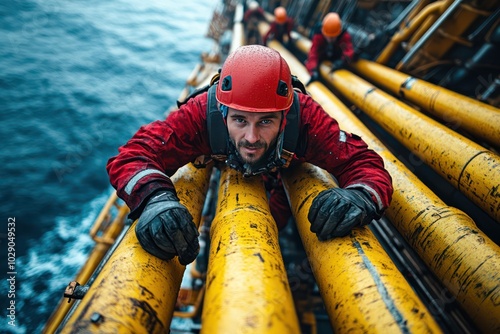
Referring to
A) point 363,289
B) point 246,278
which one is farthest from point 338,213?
point 246,278

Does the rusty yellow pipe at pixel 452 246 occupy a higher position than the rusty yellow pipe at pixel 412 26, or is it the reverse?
the rusty yellow pipe at pixel 412 26

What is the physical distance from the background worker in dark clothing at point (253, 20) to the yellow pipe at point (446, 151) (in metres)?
8.59

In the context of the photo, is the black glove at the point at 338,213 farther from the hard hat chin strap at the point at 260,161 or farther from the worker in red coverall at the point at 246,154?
the hard hat chin strap at the point at 260,161

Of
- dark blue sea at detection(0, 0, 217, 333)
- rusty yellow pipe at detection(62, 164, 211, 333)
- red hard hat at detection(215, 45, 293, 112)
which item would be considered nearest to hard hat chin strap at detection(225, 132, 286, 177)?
red hard hat at detection(215, 45, 293, 112)

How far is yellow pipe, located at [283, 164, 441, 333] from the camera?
3.51ft

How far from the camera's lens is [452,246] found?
152 centimetres

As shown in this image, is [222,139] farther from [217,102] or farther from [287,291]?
[287,291]

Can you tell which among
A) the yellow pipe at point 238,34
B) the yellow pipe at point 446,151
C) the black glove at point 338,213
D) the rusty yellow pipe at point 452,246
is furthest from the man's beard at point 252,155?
the yellow pipe at point 238,34

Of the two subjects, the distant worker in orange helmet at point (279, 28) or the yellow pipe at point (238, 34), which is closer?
the yellow pipe at point (238, 34)

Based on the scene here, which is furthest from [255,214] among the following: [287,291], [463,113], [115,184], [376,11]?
[376,11]

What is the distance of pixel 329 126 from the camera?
6.57 ft

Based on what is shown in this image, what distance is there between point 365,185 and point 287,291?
35.7 inches

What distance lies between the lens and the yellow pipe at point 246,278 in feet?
3.28

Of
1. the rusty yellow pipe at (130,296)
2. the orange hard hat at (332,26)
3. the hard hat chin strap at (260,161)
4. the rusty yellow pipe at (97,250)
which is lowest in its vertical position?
the rusty yellow pipe at (97,250)
